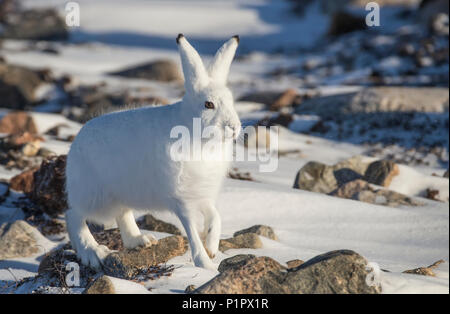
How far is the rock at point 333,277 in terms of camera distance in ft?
10.6

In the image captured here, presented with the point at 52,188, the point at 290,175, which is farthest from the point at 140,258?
the point at 290,175

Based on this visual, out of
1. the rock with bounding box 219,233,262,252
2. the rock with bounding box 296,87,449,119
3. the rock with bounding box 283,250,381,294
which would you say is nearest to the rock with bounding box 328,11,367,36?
the rock with bounding box 296,87,449,119

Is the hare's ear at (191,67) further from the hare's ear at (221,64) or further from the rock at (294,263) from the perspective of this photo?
the rock at (294,263)

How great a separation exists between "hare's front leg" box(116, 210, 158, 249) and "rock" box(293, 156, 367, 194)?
115 inches

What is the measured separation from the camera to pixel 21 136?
7566 mm

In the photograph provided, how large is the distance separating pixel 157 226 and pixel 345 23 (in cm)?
1811

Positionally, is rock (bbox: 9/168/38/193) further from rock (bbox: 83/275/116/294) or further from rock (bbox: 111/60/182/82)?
rock (bbox: 111/60/182/82)

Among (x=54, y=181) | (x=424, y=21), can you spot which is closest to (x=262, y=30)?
(x=424, y=21)

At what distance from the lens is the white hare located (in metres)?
3.70

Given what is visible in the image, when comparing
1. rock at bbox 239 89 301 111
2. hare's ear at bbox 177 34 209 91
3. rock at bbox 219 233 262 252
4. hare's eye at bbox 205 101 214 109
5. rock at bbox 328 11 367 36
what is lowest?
rock at bbox 219 233 262 252

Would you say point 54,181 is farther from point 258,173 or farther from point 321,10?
point 321,10

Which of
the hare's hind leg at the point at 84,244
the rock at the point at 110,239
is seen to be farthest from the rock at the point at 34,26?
the hare's hind leg at the point at 84,244

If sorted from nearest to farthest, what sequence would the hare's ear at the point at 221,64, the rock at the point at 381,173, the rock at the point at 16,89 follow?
the hare's ear at the point at 221,64 < the rock at the point at 381,173 < the rock at the point at 16,89
